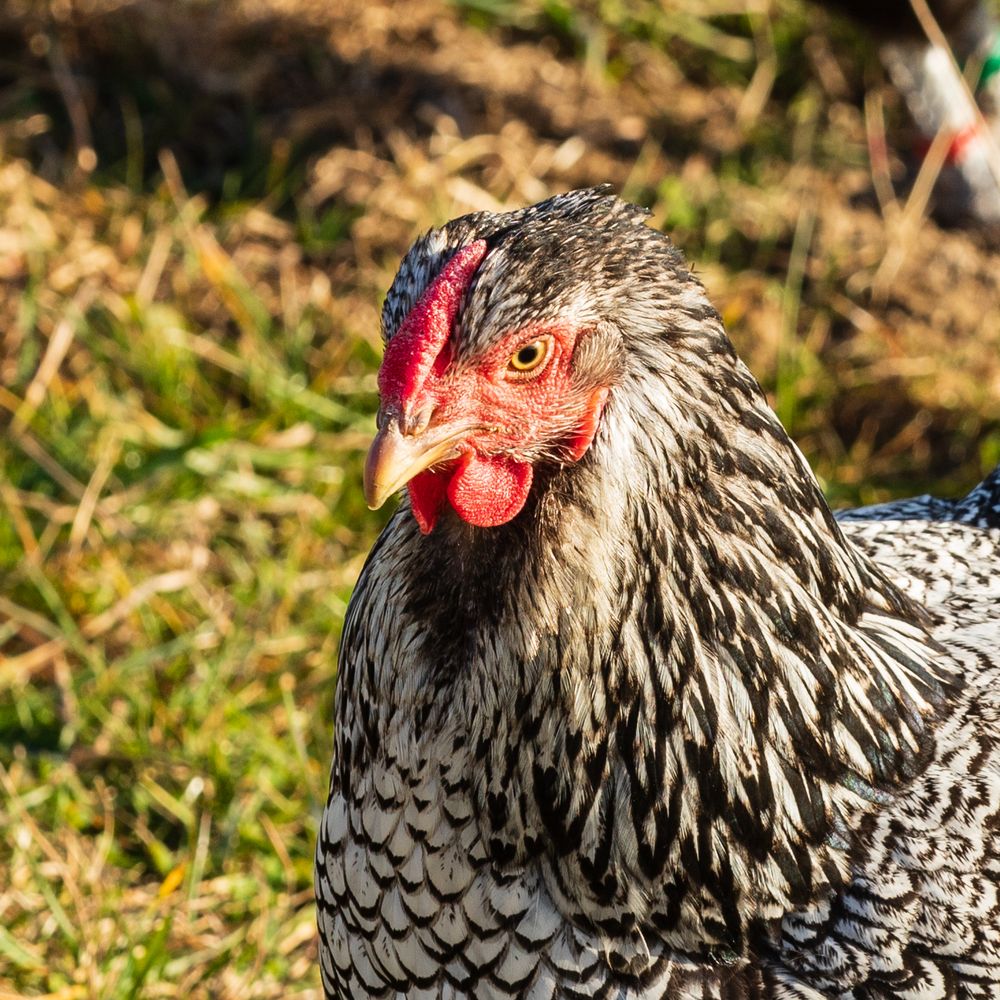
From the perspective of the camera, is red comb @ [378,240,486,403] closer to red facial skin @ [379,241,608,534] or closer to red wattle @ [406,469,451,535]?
red facial skin @ [379,241,608,534]

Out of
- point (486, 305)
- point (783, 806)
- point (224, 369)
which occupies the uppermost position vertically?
point (224, 369)

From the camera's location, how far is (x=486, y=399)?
71.1 inches

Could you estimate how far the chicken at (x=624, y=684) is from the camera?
5.92 ft

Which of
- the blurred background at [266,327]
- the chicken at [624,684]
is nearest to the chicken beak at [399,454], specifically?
the chicken at [624,684]

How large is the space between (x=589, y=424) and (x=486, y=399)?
0.45 ft

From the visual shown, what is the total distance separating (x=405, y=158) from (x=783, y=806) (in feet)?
11.0

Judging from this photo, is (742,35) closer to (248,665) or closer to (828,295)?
(828,295)

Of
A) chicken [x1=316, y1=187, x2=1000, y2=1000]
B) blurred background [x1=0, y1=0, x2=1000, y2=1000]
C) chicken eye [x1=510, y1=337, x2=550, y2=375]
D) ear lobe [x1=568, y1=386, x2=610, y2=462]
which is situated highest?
blurred background [x1=0, y1=0, x2=1000, y2=1000]

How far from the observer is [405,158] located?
190 inches

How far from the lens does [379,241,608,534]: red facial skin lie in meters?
1.76

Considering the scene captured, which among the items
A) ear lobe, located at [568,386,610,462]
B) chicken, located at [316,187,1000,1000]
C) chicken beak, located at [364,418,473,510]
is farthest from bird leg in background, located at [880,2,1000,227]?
chicken beak, located at [364,418,473,510]

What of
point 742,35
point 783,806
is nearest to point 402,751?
point 783,806

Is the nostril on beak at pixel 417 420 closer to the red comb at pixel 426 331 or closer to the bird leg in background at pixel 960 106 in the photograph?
the red comb at pixel 426 331

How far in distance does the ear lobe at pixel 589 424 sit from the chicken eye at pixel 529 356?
0.27 ft
